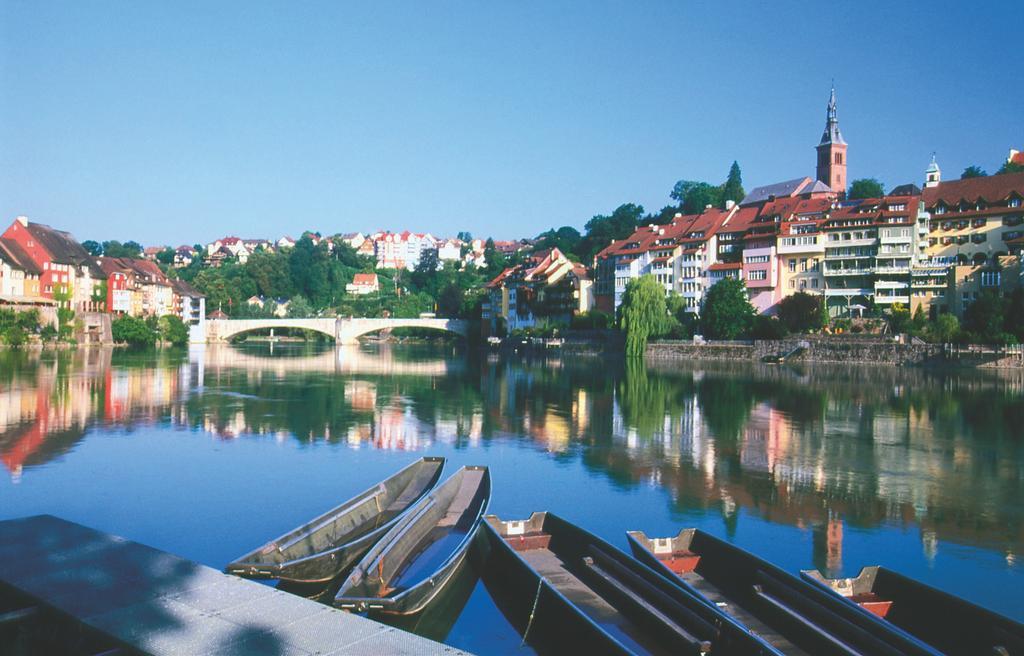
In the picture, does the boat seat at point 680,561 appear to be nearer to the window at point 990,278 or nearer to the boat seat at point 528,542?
the boat seat at point 528,542

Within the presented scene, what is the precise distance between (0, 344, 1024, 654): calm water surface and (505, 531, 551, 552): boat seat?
47.2 inches

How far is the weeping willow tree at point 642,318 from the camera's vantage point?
285 ft

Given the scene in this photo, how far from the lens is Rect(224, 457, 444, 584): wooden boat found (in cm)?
1271

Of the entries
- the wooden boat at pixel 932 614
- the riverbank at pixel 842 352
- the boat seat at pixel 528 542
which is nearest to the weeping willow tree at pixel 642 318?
the riverbank at pixel 842 352

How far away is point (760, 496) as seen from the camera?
846 inches

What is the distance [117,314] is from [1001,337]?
103 meters

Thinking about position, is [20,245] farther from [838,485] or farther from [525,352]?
[838,485]

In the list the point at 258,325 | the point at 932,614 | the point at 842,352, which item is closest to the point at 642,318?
the point at 842,352

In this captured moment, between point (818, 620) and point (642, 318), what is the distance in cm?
7687

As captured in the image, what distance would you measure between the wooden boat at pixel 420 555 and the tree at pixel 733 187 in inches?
4779

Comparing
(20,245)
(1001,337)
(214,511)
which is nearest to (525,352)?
(1001,337)

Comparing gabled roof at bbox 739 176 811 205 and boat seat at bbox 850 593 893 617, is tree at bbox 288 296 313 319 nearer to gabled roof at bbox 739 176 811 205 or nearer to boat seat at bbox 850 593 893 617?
gabled roof at bbox 739 176 811 205

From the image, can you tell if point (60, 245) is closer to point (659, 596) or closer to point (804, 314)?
point (804, 314)

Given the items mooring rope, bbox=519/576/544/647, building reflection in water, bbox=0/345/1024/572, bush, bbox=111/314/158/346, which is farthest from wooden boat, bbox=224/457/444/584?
bush, bbox=111/314/158/346
